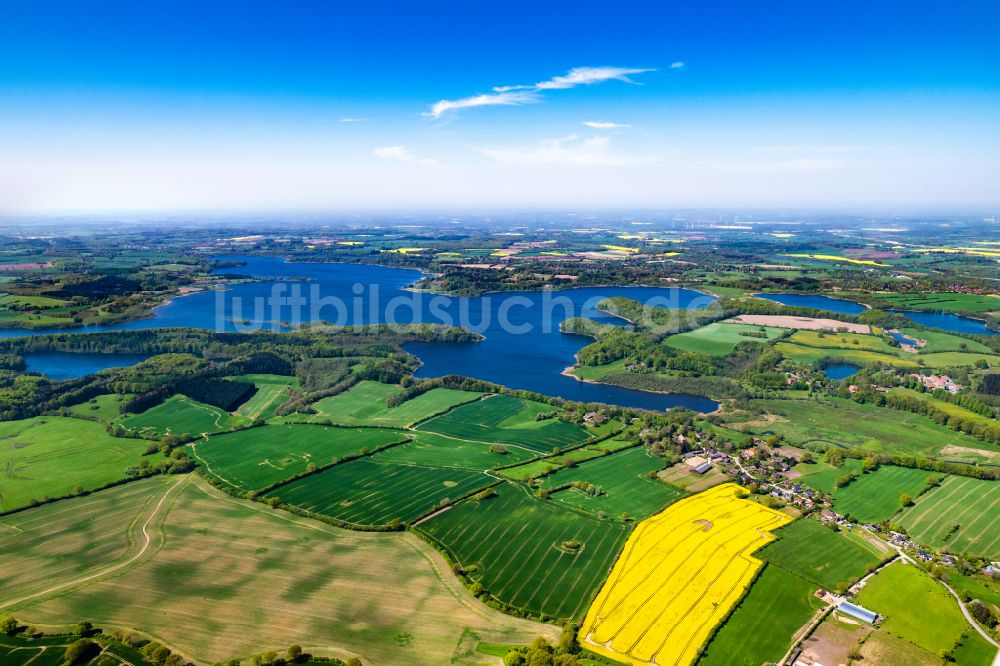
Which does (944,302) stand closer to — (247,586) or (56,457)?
(247,586)

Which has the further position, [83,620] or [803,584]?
[803,584]

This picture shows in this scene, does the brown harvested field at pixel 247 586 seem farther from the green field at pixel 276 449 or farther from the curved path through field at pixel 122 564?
the green field at pixel 276 449

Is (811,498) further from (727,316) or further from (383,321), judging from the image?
(383,321)

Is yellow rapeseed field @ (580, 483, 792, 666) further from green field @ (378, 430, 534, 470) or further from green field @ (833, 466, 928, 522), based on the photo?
green field @ (378, 430, 534, 470)

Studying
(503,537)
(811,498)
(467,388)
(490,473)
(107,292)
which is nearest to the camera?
(503,537)

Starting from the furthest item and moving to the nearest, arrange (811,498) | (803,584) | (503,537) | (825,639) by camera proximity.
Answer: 1. (811,498)
2. (503,537)
3. (803,584)
4. (825,639)

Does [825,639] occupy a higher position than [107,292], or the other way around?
[107,292]

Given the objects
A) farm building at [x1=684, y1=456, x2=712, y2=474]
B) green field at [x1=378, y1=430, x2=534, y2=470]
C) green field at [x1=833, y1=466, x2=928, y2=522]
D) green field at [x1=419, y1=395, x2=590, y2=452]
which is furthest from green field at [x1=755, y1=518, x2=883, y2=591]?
green field at [x1=378, y1=430, x2=534, y2=470]

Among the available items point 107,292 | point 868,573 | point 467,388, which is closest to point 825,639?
point 868,573
